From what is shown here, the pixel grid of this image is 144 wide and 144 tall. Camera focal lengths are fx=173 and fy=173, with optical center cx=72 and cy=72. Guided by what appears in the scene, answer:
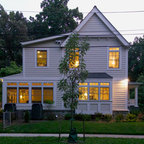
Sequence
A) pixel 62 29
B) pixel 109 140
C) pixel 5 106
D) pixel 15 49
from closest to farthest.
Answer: pixel 109 140, pixel 5 106, pixel 15 49, pixel 62 29

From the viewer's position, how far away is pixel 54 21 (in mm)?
35531

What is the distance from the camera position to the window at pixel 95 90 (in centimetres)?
1417

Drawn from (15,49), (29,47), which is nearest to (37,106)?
(29,47)

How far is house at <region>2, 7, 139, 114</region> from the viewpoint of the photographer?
49.0 ft

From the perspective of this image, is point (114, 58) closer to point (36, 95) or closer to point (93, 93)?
point (93, 93)

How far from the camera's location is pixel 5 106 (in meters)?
13.8

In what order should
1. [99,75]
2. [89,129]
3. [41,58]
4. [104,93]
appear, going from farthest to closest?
1. [41,58]
2. [99,75]
3. [104,93]
4. [89,129]

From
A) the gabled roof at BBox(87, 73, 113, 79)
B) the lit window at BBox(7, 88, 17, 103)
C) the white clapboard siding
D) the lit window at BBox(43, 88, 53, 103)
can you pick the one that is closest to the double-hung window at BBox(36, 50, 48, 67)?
the lit window at BBox(43, 88, 53, 103)

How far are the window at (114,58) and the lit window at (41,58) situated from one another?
5.73 meters

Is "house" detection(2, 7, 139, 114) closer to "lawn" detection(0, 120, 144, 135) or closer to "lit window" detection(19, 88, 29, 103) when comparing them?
"lit window" detection(19, 88, 29, 103)

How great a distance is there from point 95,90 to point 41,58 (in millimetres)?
5485

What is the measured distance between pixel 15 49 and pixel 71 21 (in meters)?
12.5

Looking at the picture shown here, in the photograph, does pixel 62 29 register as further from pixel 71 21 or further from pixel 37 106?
pixel 37 106

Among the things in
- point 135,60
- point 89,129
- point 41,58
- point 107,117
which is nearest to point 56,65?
point 41,58
